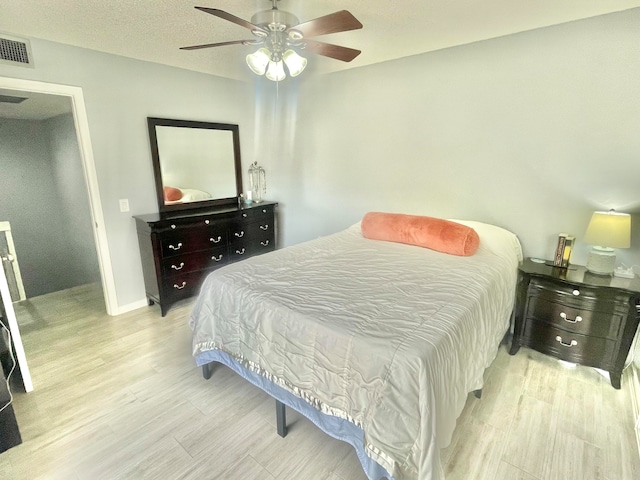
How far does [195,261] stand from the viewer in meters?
3.21

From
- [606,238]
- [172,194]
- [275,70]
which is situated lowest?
[606,238]

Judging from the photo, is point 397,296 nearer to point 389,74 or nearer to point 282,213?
point 389,74

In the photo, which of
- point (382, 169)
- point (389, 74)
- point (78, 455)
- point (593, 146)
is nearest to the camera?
point (78, 455)

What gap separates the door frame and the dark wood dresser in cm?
30

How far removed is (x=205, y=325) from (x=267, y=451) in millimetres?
820

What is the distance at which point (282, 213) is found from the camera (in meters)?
4.32

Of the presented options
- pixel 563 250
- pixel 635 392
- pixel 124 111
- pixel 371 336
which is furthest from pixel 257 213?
pixel 635 392

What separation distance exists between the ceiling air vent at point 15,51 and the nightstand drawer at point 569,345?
4.24 meters

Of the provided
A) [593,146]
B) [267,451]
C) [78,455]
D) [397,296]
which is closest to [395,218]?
[397,296]

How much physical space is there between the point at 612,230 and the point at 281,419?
7.67 ft

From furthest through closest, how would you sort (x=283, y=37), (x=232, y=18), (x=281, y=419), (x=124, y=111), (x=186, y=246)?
(x=186, y=246) < (x=124, y=111) < (x=283, y=37) < (x=281, y=419) < (x=232, y=18)

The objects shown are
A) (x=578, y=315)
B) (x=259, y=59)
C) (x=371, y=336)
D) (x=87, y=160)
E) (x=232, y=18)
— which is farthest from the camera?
(x=87, y=160)

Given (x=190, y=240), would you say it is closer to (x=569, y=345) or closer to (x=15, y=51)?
(x=15, y=51)

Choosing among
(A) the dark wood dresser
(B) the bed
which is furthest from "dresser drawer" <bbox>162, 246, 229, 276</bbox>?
(B) the bed
